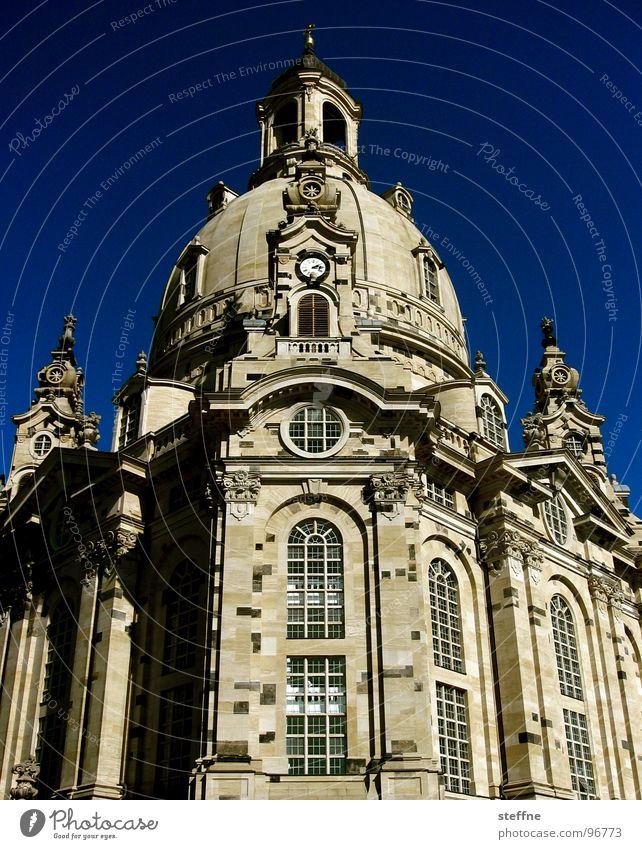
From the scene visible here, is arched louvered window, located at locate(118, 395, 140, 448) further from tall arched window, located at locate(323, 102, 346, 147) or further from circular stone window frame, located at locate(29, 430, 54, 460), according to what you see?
tall arched window, located at locate(323, 102, 346, 147)

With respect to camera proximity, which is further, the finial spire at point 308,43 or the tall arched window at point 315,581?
the finial spire at point 308,43

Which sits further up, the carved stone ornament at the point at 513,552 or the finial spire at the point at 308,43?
the finial spire at the point at 308,43

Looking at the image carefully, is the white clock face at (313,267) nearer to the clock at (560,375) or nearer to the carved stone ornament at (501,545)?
the carved stone ornament at (501,545)

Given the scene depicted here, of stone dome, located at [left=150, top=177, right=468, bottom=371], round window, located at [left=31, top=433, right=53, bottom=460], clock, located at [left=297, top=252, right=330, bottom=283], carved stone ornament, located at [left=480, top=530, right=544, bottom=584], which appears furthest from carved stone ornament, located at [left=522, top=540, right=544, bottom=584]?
round window, located at [left=31, top=433, right=53, bottom=460]

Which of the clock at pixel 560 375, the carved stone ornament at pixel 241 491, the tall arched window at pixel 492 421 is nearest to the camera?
the carved stone ornament at pixel 241 491

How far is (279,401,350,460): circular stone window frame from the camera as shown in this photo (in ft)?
132

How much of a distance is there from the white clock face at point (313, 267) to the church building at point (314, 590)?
0.16m

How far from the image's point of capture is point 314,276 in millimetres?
47625

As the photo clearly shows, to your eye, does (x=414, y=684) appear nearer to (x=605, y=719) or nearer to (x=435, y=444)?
A: (x=435, y=444)

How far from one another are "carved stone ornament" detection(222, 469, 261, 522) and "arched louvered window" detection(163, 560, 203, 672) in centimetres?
514

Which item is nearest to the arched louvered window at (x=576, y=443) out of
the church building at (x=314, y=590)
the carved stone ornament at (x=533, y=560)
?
the church building at (x=314, y=590)

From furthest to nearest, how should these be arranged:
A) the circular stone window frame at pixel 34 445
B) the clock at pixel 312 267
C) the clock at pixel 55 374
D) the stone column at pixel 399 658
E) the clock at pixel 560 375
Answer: the clock at pixel 560 375
the clock at pixel 55 374
the circular stone window frame at pixel 34 445
the clock at pixel 312 267
the stone column at pixel 399 658
